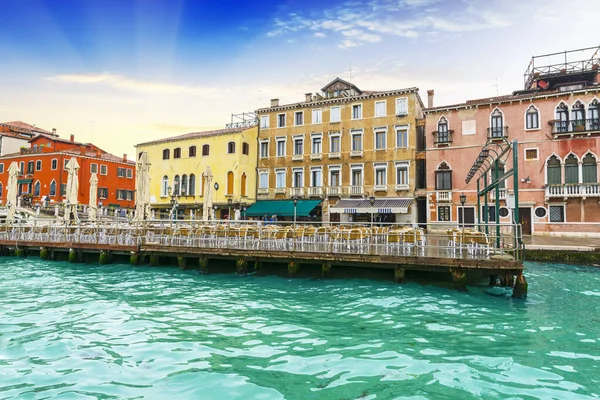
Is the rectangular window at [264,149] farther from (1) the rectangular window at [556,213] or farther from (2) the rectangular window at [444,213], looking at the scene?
(1) the rectangular window at [556,213]

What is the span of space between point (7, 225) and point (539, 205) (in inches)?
1404

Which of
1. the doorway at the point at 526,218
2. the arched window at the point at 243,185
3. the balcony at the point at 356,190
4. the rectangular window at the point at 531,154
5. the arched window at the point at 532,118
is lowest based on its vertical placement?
the doorway at the point at 526,218

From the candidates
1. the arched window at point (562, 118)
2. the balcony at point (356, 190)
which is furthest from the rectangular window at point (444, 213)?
the arched window at point (562, 118)

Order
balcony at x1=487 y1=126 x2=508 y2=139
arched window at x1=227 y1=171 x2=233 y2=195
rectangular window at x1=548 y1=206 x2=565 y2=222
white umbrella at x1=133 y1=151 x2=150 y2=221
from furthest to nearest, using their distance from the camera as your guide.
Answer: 1. arched window at x1=227 y1=171 x2=233 y2=195
2. balcony at x1=487 y1=126 x2=508 y2=139
3. rectangular window at x1=548 y1=206 x2=565 y2=222
4. white umbrella at x1=133 y1=151 x2=150 y2=221

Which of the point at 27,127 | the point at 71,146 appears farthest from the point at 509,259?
the point at 27,127

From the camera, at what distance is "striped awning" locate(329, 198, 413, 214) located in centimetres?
3173

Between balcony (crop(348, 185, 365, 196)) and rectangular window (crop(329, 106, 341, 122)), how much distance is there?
6427 millimetres

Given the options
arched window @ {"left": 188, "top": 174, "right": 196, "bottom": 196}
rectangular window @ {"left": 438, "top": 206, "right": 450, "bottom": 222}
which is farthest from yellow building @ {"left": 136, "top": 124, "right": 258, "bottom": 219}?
rectangular window @ {"left": 438, "top": 206, "right": 450, "bottom": 222}

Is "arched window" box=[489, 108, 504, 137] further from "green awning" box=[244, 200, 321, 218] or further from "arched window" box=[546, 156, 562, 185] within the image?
"green awning" box=[244, 200, 321, 218]

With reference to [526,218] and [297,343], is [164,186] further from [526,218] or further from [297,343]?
[297,343]

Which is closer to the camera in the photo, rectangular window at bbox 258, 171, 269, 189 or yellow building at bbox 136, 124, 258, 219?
yellow building at bbox 136, 124, 258, 219

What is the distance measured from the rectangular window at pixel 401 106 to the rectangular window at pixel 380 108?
1.19 meters

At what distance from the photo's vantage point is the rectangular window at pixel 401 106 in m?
33.3

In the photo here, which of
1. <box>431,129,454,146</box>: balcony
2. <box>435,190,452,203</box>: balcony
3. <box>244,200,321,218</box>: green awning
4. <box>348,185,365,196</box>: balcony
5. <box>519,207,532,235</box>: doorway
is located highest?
<box>431,129,454,146</box>: balcony
